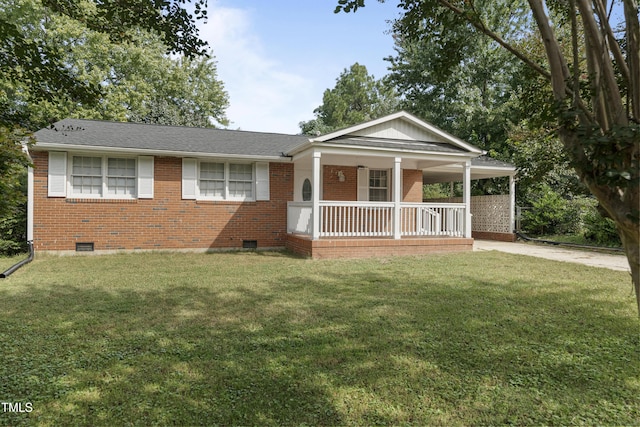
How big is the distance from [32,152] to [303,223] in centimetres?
741

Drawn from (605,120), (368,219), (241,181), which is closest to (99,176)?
(241,181)

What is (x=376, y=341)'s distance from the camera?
4.00 metres

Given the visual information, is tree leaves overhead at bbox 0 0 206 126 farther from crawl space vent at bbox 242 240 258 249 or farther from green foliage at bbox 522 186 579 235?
green foliage at bbox 522 186 579 235

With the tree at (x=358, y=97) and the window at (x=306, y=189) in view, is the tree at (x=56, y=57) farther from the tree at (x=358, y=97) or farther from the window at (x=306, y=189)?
the tree at (x=358, y=97)

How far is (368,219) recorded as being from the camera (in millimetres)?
11484

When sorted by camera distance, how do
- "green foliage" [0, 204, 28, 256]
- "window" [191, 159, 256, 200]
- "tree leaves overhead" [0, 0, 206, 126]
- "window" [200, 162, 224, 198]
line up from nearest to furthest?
"tree leaves overhead" [0, 0, 206, 126] → "green foliage" [0, 204, 28, 256] → "window" [191, 159, 256, 200] → "window" [200, 162, 224, 198]

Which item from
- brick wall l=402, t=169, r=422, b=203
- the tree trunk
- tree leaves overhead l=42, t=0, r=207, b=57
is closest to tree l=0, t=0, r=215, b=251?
tree leaves overhead l=42, t=0, r=207, b=57

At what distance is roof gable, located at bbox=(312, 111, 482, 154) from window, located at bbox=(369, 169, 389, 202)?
240 cm

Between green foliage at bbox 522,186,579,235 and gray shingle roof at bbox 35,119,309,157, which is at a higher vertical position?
gray shingle roof at bbox 35,119,309,157

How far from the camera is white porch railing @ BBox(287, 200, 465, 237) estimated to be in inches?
434

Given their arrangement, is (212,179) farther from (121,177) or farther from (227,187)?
(121,177)

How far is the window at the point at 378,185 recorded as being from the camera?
1405cm

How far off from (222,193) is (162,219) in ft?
6.17

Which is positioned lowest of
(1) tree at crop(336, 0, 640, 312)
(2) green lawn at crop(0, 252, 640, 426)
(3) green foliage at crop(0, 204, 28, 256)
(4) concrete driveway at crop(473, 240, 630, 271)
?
(2) green lawn at crop(0, 252, 640, 426)
